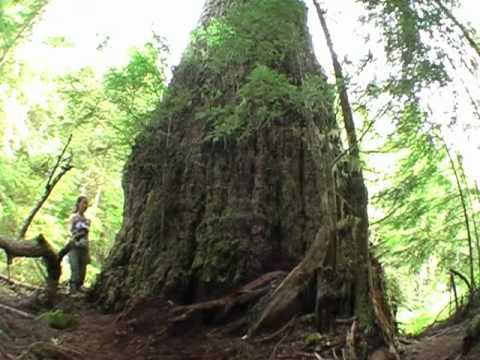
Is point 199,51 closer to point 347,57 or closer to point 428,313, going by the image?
point 347,57

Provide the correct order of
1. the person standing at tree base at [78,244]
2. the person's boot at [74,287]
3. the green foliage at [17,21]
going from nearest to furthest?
1. the person standing at tree base at [78,244]
2. the person's boot at [74,287]
3. the green foliage at [17,21]

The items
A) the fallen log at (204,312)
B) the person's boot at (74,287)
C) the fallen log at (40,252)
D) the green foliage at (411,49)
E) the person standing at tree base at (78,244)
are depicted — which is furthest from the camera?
the person's boot at (74,287)

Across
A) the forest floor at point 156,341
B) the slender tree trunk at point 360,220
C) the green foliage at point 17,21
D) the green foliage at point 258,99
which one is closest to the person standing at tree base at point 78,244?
the forest floor at point 156,341

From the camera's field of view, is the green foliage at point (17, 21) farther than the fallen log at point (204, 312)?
Yes

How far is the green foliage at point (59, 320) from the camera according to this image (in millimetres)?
7602

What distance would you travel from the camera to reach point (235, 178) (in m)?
8.91

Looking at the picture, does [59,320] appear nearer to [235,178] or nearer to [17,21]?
[235,178]

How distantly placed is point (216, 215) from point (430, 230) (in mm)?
3984

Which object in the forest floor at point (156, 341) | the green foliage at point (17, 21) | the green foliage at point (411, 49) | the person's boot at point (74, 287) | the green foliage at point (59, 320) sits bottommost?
the forest floor at point (156, 341)

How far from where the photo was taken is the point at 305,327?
6930 millimetres

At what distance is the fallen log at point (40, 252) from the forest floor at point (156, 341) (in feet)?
1.54

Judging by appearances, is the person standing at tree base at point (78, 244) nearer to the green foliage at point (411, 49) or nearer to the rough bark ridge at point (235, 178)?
the rough bark ridge at point (235, 178)

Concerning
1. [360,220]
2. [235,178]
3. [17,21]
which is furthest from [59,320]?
[17,21]

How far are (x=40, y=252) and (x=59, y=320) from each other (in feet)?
3.23
